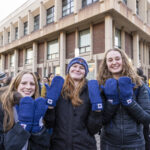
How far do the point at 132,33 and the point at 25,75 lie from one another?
15.5 meters

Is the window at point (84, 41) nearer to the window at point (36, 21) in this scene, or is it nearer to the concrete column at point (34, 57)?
the concrete column at point (34, 57)

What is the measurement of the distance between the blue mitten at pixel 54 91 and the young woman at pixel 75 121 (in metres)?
0.04

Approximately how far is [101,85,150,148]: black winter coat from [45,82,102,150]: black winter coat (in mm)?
163

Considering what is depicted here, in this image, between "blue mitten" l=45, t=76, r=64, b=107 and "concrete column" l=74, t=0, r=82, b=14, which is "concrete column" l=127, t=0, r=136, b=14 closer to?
"concrete column" l=74, t=0, r=82, b=14

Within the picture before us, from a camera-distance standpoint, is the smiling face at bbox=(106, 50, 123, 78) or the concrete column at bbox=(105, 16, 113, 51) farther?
the concrete column at bbox=(105, 16, 113, 51)

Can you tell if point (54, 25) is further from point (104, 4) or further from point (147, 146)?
point (147, 146)

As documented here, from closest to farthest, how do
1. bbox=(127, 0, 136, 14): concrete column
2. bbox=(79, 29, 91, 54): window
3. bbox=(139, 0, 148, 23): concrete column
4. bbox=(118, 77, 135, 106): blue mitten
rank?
bbox=(118, 77, 135, 106): blue mitten
bbox=(79, 29, 91, 54): window
bbox=(127, 0, 136, 14): concrete column
bbox=(139, 0, 148, 23): concrete column

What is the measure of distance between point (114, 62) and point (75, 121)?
92cm

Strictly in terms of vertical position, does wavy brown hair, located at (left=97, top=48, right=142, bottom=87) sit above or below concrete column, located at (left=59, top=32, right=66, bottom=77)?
below

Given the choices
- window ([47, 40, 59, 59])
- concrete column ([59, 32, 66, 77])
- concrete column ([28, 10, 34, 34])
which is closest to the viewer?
concrete column ([59, 32, 66, 77])

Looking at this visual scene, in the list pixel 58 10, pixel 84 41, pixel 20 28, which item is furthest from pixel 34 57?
pixel 84 41

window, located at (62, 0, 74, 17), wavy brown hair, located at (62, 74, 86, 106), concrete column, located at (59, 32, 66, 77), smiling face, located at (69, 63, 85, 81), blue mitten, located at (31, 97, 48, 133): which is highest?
window, located at (62, 0, 74, 17)

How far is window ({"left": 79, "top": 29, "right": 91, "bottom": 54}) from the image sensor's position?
13.1 meters

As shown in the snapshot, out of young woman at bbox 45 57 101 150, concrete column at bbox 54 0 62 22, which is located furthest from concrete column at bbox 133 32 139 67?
young woman at bbox 45 57 101 150
